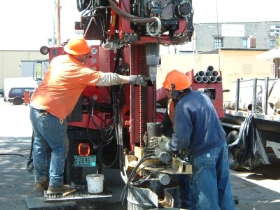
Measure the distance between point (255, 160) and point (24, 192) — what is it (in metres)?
3.82

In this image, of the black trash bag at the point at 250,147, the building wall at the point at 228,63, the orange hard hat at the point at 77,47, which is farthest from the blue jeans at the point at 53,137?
the building wall at the point at 228,63

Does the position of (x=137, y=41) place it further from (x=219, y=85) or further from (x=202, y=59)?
(x=202, y=59)

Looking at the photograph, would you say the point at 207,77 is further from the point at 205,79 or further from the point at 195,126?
the point at 195,126

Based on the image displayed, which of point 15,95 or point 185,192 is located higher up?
point 15,95

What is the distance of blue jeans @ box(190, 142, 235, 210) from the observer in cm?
479

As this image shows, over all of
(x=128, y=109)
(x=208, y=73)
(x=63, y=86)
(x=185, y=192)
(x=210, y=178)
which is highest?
(x=208, y=73)

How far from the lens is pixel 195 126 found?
15.7 ft

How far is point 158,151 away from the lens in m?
4.80

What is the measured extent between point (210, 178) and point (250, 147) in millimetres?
3384

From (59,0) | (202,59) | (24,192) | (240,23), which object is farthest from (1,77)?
(24,192)

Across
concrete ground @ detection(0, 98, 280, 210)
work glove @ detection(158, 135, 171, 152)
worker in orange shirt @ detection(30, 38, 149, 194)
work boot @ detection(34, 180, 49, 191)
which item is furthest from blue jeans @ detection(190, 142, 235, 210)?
work boot @ detection(34, 180, 49, 191)

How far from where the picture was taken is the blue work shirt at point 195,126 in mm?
4672

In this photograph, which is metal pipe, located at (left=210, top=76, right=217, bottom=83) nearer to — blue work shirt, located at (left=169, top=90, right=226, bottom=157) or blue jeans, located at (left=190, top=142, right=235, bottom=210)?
blue work shirt, located at (left=169, top=90, right=226, bottom=157)

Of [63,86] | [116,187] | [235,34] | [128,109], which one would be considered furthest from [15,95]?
[63,86]
